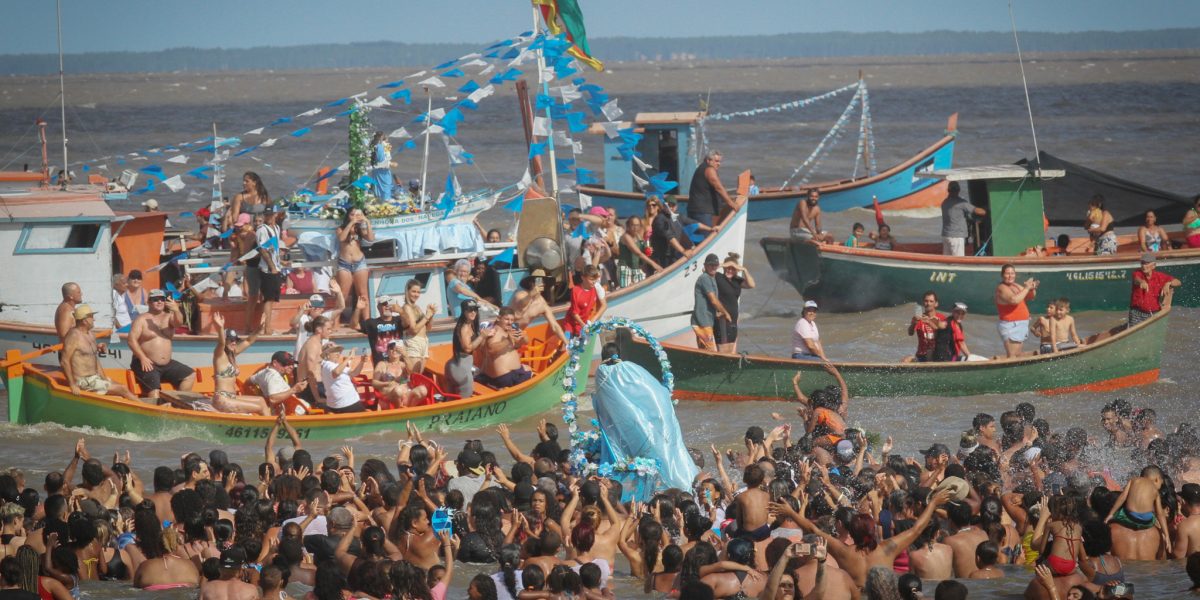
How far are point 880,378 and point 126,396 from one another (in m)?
7.95

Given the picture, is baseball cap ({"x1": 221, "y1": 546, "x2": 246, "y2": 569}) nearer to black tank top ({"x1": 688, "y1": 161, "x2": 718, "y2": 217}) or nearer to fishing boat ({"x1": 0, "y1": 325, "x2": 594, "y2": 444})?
fishing boat ({"x1": 0, "y1": 325, "x2": 594, "y2": 444})

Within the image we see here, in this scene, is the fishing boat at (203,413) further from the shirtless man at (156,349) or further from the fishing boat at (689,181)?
the fishing boat at (689,181)

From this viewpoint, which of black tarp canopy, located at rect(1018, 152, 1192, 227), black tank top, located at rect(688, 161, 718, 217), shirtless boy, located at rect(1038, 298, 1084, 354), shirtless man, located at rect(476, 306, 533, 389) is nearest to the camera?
shirtless man, located at rect(476, 306, 533, 389)

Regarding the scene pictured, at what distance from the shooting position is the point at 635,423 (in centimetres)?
1162

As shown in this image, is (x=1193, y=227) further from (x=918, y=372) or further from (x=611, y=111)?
(x=611, y=111)

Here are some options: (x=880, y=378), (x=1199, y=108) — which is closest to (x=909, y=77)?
(x=1199, y=108)

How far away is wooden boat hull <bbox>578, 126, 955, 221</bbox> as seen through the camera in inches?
1107

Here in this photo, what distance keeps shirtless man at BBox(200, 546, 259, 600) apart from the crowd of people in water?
1cm

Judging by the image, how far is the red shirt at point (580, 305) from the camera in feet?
56.9

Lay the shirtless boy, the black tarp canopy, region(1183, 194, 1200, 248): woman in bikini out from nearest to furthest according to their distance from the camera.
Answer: the shirtless boy
region(1183, 194, 1200, 248): woman in bikini
the black tarp canopy

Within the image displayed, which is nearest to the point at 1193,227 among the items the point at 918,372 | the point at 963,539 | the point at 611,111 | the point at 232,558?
the point at 918,372

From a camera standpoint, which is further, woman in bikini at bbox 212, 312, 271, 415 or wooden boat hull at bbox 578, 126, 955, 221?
wooden boat hull at bbox 578, 126, 955, 221

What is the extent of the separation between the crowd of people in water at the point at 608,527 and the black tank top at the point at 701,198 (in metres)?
8.92

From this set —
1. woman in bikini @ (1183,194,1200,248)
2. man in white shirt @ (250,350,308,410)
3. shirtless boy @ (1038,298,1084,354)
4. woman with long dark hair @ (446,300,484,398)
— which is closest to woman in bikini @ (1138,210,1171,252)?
woman in bikini @ (1183,194,1200,248)
